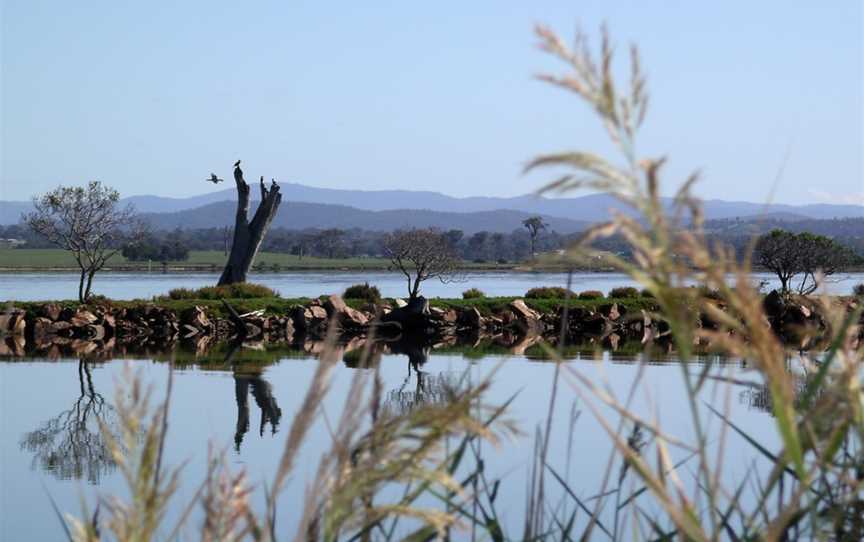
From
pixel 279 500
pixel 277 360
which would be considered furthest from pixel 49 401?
pixel 279 500

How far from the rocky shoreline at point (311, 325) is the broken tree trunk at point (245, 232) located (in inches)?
193

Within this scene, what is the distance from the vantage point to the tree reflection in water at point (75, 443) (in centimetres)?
980

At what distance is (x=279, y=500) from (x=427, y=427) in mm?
7444

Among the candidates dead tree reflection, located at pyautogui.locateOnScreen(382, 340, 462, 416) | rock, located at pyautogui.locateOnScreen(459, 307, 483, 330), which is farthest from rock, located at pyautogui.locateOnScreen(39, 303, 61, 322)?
rock, located at pyautogui.locateOnScreen(459, 307, 483, 330)

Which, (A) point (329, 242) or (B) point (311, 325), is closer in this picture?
(B) point (311, 325)

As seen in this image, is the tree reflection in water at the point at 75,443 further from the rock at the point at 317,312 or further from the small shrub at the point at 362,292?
the small shrub at the point at 362,292

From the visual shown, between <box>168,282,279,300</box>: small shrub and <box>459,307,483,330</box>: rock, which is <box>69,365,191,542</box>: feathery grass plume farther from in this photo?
<box>168,282,279,300</box>: small shrub

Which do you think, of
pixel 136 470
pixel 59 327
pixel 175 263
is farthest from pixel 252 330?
pixel 175 263

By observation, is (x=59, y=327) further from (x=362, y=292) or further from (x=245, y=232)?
(x=245, y=232)

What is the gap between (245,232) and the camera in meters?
30.8

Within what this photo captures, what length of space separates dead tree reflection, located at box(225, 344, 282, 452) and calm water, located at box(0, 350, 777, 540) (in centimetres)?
2

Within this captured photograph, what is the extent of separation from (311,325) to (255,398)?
37.9 feet

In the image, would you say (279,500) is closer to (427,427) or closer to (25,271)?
(427,427)

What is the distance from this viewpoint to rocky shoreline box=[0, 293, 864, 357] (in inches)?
900
